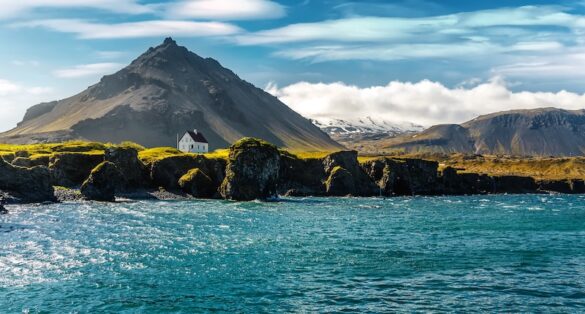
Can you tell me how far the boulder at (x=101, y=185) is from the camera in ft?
361

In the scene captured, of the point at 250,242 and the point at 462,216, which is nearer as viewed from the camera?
the point at 250,242

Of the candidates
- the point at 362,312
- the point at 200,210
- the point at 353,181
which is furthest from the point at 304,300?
the point at 353,181

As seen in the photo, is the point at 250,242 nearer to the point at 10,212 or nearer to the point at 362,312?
the point at 362,312

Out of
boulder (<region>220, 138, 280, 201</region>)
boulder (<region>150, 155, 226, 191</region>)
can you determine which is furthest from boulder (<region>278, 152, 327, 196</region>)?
boulder (<region>220, 138, 280, 201</region>)

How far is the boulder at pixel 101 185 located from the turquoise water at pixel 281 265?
2700cm

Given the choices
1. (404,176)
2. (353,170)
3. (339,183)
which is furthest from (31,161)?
(404,176)

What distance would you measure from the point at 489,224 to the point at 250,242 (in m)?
42.0

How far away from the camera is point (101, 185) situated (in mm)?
110750

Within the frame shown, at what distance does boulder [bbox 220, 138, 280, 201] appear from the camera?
127 meters

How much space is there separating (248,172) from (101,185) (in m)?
33.7

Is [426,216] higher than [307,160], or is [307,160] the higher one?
[307,160]

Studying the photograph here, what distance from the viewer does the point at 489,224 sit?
3250 inches

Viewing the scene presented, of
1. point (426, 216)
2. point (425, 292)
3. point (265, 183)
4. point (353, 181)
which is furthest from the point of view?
point (353, 181)

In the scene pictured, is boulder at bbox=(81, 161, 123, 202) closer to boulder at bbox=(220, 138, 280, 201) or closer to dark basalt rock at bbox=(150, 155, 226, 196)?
dark basalt rock at bbox=(150, 155, 226, 196)
